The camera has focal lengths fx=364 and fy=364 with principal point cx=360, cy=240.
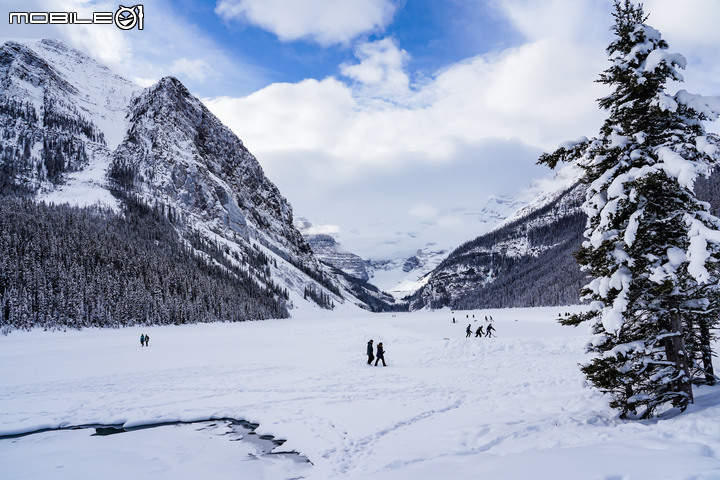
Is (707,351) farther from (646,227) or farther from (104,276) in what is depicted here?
(104,276)

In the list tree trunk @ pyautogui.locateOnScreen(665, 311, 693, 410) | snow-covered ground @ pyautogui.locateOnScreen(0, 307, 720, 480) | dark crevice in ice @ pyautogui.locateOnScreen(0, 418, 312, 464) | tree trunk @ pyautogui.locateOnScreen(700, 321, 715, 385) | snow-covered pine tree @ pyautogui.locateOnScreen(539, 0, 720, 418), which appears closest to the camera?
snow-covered ground @ pyautogui.locateOnScreen(0, 307, 720, 480)

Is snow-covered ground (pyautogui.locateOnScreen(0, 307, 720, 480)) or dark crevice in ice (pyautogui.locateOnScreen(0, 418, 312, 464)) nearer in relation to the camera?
snow-covered ground (pyautogui.locateOnScreen(0, 307, 720, 480))

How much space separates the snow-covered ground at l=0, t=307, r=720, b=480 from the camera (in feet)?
23.6

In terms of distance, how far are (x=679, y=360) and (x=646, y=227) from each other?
3.54 metres

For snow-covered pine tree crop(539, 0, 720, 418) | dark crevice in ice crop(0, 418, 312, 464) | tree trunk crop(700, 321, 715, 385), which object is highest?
snow-covered pine tree crop(539, 0, 720, 418)

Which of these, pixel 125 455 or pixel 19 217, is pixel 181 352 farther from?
pixel 19 217

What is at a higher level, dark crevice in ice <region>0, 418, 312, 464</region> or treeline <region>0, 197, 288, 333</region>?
treeline <region>0, 197, 288, 333</region>

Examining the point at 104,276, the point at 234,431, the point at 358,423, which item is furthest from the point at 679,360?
the point at 104,276

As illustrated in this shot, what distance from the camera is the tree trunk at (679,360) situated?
9.34 m

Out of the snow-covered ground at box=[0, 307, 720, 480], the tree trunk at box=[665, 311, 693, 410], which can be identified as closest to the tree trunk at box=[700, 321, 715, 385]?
the snow-covered ground at box=[0, 307, 720, 480]

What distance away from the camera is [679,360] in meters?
9.37

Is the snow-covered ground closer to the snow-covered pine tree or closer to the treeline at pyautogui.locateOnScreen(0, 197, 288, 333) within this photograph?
the snow-covered pine tree

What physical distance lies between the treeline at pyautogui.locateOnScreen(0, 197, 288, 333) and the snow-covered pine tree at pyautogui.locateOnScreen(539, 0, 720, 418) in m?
74.7

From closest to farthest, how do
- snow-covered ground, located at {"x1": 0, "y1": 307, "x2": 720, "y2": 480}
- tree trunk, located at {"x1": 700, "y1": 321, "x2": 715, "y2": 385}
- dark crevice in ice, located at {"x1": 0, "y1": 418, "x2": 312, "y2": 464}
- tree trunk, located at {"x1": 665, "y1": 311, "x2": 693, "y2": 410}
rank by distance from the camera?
snow-covered ground, located at {"x1": 0, "y1": 307, "x2": 720, "y2": 480}
tree trunk, located at {"x1": 665, "y1": 311, "x2": 693, "y2": 410}
dark crevice in ice, located at {"x1": 0, "y1": 418, "x2": 312, "y2": 464}
tree trunk, located at {"x1": 700, "y1": 321, "x2": 715, "y2": 385}
